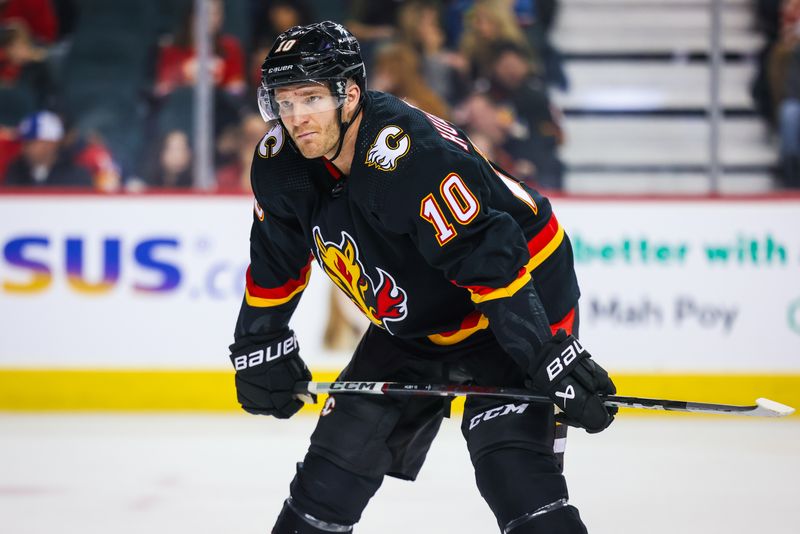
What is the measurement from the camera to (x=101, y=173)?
5398 mm

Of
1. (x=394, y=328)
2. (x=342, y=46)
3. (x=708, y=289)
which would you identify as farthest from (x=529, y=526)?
(x=708, y=289)

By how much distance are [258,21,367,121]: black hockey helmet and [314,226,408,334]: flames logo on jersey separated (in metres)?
0.28

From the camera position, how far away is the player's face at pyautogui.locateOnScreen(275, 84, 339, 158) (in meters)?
2.19

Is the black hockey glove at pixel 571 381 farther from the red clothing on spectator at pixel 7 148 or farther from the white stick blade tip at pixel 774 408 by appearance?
the red clothing on spectator at pixel 7 148

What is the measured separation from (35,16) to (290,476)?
2.93 metres

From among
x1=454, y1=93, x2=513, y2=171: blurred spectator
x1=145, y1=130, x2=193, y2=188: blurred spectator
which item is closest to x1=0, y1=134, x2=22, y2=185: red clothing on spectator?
x1=145, y1=130, x2=193, y2=188: blurred spectator

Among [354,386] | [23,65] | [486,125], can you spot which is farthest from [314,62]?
[23,65]

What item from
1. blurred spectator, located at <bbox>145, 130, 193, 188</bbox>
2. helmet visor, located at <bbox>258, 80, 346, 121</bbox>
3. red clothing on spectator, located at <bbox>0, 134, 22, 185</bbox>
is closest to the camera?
helmet visor, located at <bbox>258, 80, 346, 121</bbox>

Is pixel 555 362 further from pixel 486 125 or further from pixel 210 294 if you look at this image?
pixel 486 125

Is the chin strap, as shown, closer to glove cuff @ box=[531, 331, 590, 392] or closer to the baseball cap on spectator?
glove cuff @ box=[531, 331, 590, 392]

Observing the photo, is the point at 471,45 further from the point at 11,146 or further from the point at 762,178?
the point at 11,146

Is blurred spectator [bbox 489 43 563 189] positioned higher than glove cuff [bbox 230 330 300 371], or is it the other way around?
glove cuff [bbox 230 330 300 371]

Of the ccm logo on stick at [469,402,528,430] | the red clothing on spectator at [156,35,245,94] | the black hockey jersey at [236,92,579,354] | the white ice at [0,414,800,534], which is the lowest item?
the white ice at [0,414,800,534]

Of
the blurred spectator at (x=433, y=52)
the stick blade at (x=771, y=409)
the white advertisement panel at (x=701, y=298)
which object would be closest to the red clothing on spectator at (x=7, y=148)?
the blurred spectator at (x=433, y=52)
